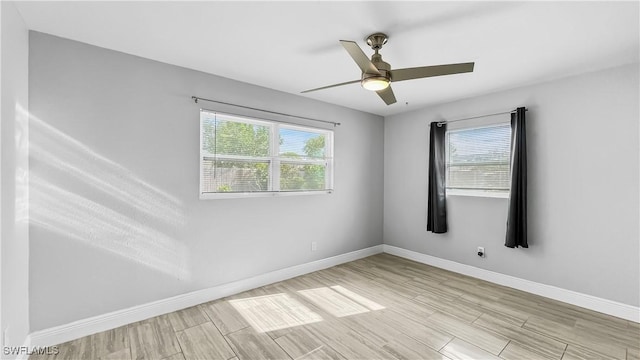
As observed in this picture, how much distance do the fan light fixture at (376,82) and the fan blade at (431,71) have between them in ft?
0.36

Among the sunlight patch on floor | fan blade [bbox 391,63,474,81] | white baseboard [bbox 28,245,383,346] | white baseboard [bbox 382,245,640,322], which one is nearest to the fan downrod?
fan blade [bbox 391,63,474,81]

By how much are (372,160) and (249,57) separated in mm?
2761

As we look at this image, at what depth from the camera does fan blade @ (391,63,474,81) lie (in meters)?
1.94

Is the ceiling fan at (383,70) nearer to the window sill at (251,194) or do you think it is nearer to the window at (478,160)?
the window sill at (251,194)

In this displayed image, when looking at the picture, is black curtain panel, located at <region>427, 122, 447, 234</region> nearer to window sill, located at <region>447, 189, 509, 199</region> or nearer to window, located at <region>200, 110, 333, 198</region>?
window sill, located at <region>447, 189, 509, 199</region>

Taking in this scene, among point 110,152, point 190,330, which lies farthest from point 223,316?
point 110,152

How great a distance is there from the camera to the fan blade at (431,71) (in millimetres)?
1938

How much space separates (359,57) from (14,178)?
240 cm

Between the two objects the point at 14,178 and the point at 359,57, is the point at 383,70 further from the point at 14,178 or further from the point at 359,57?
the point at 14,178

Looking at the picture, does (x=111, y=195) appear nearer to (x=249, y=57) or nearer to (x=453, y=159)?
(x=249, y=57)

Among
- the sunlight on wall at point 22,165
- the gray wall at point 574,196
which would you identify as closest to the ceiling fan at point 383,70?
the gray wall at point 574,196

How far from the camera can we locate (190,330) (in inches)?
95.2

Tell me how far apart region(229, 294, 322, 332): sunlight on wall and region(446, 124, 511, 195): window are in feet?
8.68

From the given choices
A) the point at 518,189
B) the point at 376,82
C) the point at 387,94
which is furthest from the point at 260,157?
the point at 518,189
